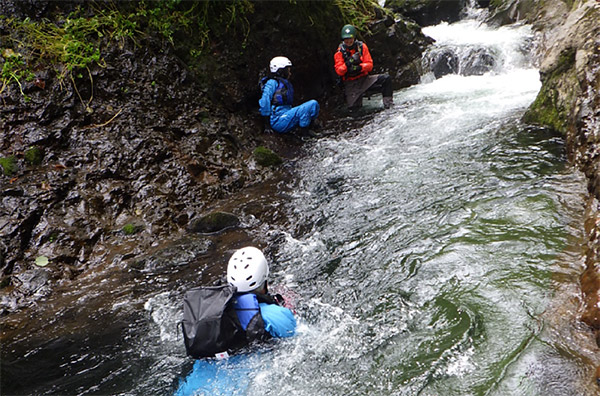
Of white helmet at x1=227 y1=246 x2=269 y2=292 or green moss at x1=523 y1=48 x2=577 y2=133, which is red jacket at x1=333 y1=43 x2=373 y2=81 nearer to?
green moss at x1=523 y1=48 x2=577 y2=133

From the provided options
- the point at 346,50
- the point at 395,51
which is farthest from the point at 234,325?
the point at 395,51

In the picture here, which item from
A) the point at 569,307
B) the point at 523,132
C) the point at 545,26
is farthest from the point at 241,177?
the point at 545,26

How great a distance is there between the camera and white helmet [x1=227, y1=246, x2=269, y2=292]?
4.00 m

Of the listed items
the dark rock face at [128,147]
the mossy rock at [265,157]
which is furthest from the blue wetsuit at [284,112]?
the mossy rock at [265,157]

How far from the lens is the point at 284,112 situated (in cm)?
918

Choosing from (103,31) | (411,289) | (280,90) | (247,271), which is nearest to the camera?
(247,271)

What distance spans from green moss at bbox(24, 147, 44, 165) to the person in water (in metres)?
4.67

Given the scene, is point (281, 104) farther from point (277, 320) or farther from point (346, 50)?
point (277, 320)

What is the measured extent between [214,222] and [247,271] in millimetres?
2828

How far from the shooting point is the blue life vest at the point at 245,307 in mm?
3842

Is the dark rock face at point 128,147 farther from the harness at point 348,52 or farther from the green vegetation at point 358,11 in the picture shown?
the green vegetation at point 358,11

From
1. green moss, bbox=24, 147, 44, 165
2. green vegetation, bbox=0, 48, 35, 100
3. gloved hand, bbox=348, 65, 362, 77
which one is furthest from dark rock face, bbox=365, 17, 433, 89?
green moss, bbox=24, 147, 44, 165

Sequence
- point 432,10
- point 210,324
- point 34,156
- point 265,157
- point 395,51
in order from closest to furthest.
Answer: point 210,324 → point 34,156 → point 265,157 → point 395,51 → point 432,10

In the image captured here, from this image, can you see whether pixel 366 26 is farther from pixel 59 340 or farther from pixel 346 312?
pixel 59 340
